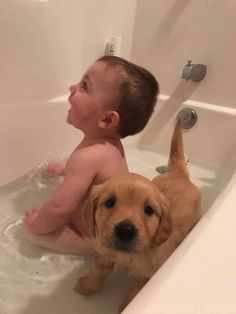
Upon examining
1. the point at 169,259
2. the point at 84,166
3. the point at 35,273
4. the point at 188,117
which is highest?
the point at 169,259

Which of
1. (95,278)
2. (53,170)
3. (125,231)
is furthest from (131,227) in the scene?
(53,170)

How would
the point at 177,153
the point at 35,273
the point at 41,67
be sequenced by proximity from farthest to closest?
1. the point at 41,67
2. the point at 177,153
3. the point at 35,273

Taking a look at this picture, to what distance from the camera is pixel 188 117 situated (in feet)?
5.14

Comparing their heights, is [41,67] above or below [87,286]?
above

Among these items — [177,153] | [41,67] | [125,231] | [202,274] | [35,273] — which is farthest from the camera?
[41,67]

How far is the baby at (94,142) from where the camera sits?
96 cm

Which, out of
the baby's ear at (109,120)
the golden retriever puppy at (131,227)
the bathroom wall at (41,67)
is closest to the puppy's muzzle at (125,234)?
the golden retriever puppy at (131,227)

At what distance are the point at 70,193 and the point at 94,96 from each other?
9.5 inches

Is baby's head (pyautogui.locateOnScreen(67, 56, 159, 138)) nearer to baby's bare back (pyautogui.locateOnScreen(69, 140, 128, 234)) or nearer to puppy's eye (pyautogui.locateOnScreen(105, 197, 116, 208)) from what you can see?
baby's bare back (pyautogui.locateOnScreen(69, 140, 128, 234))

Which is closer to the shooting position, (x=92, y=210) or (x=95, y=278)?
(x=92, y=210)

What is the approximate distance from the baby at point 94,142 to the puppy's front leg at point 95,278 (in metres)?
0.12

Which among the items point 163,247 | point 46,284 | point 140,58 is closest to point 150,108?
point 163,247

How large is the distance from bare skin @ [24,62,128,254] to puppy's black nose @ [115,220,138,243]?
27 centimetres

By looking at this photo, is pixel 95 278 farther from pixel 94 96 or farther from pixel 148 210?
pixel 94 96
